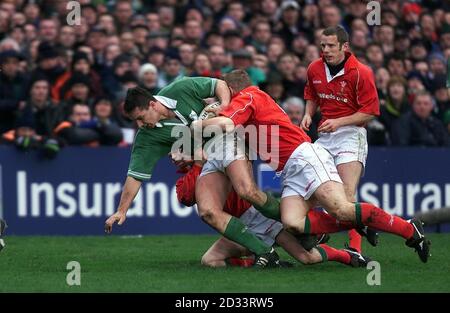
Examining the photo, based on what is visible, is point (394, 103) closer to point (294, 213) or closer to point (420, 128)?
point (420, 128)

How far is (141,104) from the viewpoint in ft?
32.1

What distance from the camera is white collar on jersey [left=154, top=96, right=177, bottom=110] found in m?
10.1

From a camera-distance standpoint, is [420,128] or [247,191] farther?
[420,128]

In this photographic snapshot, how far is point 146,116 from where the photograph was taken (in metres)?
9.86

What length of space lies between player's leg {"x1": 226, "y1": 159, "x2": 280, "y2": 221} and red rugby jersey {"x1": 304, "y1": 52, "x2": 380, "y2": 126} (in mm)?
1283

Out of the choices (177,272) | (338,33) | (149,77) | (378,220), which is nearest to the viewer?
(378,220)

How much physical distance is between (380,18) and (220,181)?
8.29 metres

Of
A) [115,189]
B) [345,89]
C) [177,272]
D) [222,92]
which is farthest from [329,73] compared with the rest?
[115,189]

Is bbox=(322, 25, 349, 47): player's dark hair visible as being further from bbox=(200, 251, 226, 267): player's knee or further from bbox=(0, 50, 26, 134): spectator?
bbox=(0, 50, 26, 134): spectator

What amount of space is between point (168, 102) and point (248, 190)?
112 centimetres

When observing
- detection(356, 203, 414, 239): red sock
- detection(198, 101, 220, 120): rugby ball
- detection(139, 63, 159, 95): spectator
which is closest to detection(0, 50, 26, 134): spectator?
detection(139, 63, 159, 95): spectator

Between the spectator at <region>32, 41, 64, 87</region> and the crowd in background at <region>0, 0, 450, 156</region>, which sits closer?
the crowd in background at <region>0, 0, 450, 156</region>

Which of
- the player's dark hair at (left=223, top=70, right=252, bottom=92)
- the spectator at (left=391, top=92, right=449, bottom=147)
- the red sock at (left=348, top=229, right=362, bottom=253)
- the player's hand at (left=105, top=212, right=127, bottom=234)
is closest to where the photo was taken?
the player's hand at (left=105, top=212, right=127, bottom=234)

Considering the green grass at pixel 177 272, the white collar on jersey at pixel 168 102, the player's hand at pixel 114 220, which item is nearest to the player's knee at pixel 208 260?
the green grass at pixel 177 272
